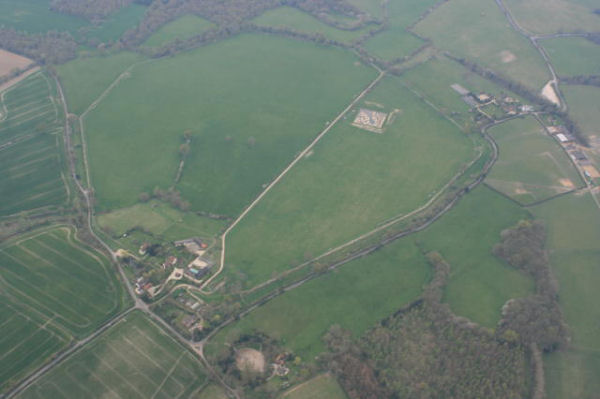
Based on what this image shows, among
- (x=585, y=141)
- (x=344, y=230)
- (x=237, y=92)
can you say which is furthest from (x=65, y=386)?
(x=585, y=141)

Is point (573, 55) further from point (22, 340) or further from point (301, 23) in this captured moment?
point (22, 340)

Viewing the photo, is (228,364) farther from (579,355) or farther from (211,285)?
(579,355)

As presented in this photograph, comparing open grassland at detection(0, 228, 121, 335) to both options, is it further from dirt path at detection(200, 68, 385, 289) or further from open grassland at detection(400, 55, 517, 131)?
open grassland at detection(400, 55, 517, 131)

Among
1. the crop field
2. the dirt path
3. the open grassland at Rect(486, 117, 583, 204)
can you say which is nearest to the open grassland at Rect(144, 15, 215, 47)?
the crop field

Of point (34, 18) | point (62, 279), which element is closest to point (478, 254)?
point (62, 279)

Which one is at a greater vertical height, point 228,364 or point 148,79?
point 148,79

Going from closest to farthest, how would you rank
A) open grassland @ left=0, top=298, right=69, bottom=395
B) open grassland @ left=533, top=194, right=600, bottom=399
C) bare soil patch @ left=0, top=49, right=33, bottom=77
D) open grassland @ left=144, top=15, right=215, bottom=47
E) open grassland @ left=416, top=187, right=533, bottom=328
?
open grassland @ left=533, top=194, right=600, bottom=399, open grassland @ left=0, top=298, right=69, bottom=395, open grassland @ left=416, top=187, right=533, bottom=328, bare soil patch @ left=0, top=49, right=33, bottom=77, open grassland @ left=144, top=15, right=215, bottom=47

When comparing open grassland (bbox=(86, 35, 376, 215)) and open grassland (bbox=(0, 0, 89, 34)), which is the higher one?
open grassland (bbox=(0, 0, 89, 34))
